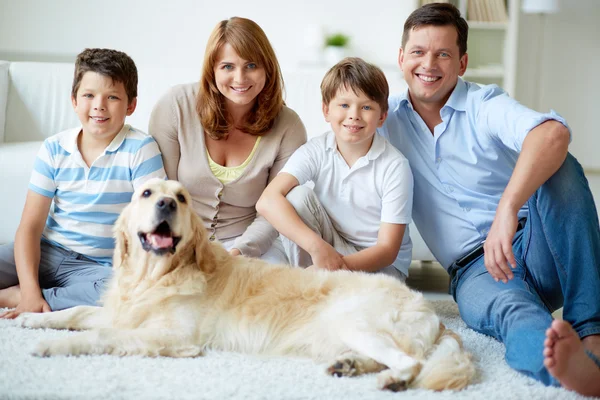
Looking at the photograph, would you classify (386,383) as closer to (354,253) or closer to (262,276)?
(262,276)

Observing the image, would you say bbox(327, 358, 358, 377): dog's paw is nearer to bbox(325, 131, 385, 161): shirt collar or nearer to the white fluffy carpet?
the white fluffy carpet

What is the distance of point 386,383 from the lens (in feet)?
5.35

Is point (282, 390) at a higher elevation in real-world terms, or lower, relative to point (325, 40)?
lower

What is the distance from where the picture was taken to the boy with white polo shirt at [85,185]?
95.7 inches

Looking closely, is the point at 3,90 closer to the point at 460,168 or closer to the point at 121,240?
the point at 121,240

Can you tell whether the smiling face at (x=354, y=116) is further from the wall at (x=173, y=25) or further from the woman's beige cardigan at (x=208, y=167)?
the wall at (x=173, y=25)

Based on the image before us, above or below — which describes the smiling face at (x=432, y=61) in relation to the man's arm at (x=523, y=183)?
above

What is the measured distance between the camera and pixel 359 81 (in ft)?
7.70

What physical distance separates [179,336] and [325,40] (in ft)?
15.9

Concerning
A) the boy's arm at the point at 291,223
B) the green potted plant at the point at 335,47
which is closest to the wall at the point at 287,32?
the green potted plant at the point at 335,47

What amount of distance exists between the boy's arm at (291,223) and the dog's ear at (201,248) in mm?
375

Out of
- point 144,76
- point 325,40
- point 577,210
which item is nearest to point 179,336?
point 577,210

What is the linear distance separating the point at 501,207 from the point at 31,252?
67.7 inches

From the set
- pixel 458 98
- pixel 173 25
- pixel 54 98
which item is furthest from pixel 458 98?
pixel 173 25
